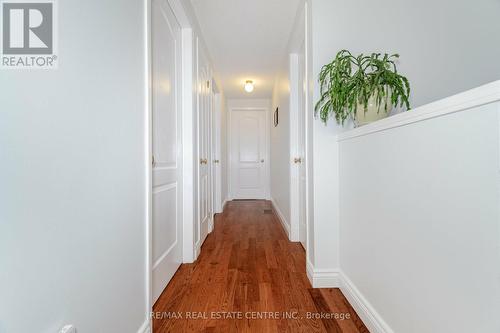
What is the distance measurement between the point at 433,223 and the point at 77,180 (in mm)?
1131

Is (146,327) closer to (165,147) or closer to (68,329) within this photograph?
(68,329)

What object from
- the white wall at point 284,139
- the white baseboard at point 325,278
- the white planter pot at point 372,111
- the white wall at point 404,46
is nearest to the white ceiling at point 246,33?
the white wall at point 284,139

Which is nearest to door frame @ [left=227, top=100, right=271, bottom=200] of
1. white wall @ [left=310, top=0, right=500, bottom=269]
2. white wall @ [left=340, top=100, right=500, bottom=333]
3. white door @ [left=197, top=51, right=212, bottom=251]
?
white door @ [left=197, top=51, right=212, bottom=251]

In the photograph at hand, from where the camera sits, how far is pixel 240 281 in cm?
190

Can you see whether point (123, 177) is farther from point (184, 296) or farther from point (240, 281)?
point (240, 281)

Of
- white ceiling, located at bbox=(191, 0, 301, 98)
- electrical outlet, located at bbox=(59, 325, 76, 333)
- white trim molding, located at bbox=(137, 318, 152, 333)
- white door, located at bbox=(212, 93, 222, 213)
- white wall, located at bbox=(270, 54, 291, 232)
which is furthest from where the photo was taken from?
white door, located at bbox=(212, 93, 222, 213)

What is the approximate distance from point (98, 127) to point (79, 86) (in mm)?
145

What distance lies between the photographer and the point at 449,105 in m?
0.79

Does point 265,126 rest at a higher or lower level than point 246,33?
lower

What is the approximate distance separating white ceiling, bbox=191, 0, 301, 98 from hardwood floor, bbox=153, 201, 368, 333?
2288 mm

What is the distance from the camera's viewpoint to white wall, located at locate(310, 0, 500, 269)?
1812 mm

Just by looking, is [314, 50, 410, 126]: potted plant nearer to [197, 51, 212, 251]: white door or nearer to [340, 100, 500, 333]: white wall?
[340, 100, 500, 333]: white wall

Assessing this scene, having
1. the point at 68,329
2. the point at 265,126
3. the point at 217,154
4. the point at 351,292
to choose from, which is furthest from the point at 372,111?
the point at 265,126

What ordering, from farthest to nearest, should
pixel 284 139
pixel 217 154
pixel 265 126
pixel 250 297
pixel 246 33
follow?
pixel 265 126, pixel 217 154, pixel 284 139, pixel 246 33, pixel 250 297
